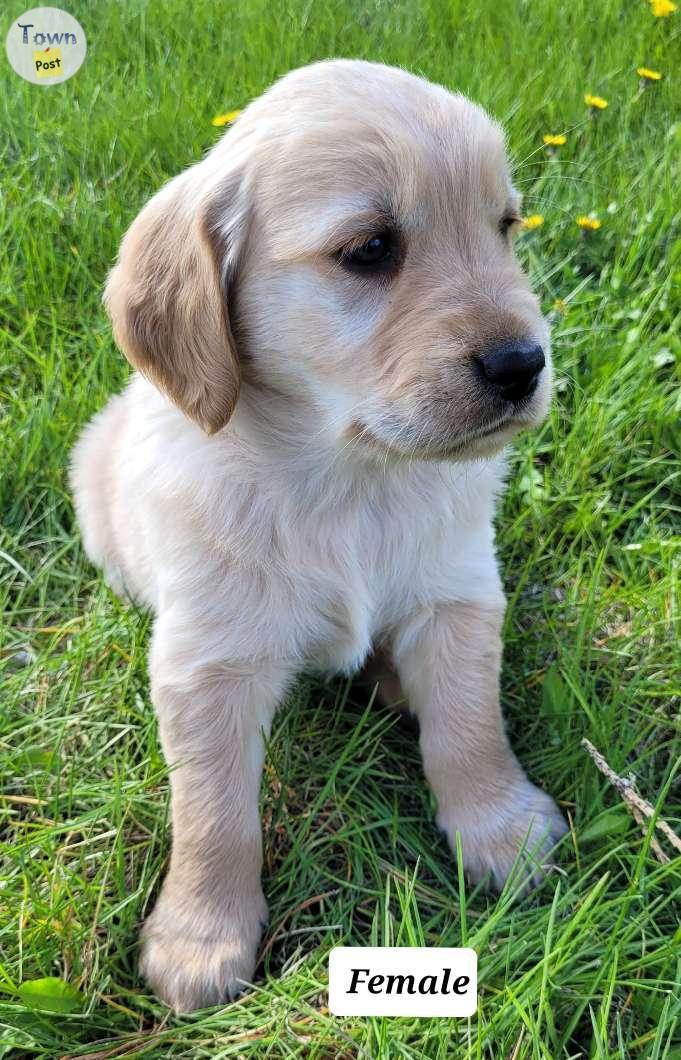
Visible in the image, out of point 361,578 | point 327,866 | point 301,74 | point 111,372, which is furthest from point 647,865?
point 111,372

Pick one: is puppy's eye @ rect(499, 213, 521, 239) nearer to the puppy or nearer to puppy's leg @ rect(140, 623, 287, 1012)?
the puppy

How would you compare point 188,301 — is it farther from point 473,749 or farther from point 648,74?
point 648,74

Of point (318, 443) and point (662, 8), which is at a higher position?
point (662, 8)

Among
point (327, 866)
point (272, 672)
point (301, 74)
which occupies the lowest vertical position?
point (327, 866)

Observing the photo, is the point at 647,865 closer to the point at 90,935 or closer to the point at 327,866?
the point at 327,866

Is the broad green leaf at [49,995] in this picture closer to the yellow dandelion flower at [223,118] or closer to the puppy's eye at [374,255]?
the puppy's eye at [374,255]

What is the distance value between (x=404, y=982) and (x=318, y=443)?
2.75 ft

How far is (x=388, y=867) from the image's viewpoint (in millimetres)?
1722

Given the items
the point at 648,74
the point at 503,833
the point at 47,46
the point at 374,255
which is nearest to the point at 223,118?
the point at 47,46

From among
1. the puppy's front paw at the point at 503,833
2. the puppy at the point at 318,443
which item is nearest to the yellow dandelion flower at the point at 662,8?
the puppy at the point at 318,443

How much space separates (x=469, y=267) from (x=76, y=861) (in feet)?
3.99

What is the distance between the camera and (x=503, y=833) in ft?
5.71

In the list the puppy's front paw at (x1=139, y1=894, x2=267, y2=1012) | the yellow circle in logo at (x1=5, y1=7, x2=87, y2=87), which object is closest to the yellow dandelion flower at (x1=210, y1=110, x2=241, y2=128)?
the yellow circle in logo at (x1=5, y1=7, x2=87, y2=87)

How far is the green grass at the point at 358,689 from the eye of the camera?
1.49 meters
